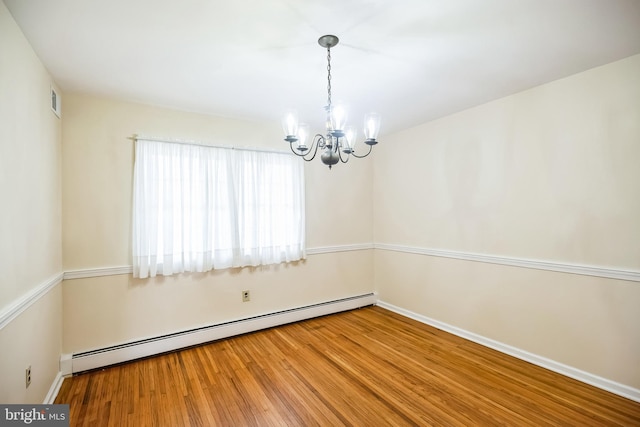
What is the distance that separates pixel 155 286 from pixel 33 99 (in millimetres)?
1806

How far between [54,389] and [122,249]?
45.7 inches

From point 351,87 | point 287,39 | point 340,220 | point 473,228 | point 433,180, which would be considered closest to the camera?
point 287,39

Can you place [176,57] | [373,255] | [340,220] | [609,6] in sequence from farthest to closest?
[373,255] → [340,220] → [176,57] → [609,6]

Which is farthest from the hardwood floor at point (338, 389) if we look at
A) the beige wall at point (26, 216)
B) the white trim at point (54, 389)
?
the beige wall at point (26, 216)

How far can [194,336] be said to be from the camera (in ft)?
10.1

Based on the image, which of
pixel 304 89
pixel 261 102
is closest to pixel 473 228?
pixel 304 89

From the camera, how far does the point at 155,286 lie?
→ 294cm

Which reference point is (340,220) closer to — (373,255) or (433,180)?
(373,255)

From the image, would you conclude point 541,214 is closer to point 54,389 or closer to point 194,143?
point 194,143

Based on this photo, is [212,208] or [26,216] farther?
[212,208]

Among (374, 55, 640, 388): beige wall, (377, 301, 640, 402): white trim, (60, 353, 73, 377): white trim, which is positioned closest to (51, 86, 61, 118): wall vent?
(60, 353, 73, 377): white trim

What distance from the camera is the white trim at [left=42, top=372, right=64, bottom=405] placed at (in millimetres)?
2127

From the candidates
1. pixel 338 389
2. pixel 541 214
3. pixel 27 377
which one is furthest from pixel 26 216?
pixel 541 214

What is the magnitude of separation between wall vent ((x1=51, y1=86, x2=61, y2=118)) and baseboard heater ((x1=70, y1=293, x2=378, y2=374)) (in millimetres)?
2080
